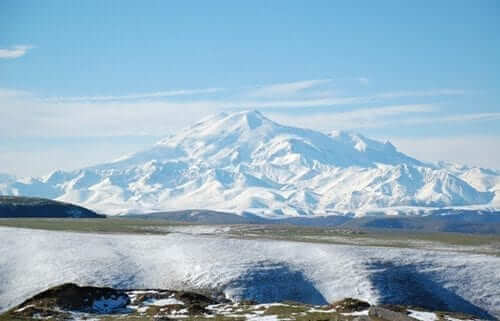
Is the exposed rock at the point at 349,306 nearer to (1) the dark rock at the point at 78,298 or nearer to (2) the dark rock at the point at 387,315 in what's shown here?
(2) the dark rock at the point at 387,315

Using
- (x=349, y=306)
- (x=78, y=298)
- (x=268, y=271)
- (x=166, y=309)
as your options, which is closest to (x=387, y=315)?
(x=349, y=306)

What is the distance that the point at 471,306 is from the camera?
87875 mm

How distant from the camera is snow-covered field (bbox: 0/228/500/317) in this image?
290 feet

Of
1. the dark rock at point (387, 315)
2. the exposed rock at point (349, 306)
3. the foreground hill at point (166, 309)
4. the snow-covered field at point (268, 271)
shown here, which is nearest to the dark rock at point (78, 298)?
the foreground hill at point (166, 309)

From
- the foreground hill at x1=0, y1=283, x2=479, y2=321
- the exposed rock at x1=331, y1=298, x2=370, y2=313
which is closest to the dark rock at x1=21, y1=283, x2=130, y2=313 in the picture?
the foreground hill at x1=0, y1=283, x2=479, y2=321

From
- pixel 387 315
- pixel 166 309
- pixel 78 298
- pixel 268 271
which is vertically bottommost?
pixel 166 309

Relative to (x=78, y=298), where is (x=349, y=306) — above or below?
below

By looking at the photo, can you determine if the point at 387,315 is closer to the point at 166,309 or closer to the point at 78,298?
the point at 166,309

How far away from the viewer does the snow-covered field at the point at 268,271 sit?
8850cm

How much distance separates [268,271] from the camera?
95875mm

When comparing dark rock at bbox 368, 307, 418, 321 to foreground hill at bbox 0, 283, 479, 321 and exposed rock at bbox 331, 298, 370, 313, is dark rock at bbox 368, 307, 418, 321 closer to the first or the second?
foreground hill at bbox 0, 283, 479, 321

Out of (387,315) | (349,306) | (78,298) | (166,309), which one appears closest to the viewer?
(387,315)

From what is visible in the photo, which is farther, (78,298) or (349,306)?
(78,298)

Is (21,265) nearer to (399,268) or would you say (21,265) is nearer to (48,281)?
(48,281)
